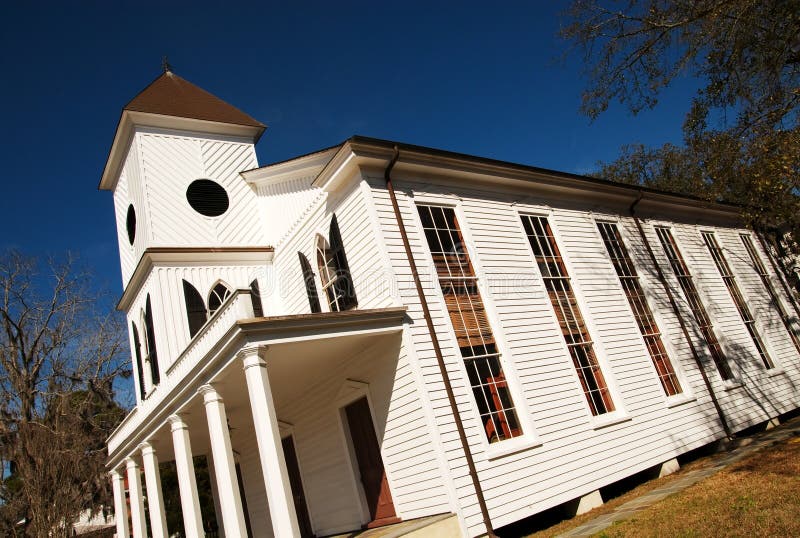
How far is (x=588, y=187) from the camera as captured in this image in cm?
1495

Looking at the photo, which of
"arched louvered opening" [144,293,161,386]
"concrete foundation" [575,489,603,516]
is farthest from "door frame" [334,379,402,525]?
"arched louvered opening" [144,293,161,386]

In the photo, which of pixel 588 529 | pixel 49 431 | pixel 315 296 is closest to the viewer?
pixel 588 529

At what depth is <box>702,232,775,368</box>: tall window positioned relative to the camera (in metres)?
17.8

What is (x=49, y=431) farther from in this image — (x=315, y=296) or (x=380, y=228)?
(x=380, y=228)

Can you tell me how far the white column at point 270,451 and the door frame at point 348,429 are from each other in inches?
109

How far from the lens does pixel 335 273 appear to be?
1157 centimetres

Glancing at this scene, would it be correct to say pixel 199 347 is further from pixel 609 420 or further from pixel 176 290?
pixel 609 420

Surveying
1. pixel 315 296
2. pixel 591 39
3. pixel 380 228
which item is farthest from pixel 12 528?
pixel 591 39

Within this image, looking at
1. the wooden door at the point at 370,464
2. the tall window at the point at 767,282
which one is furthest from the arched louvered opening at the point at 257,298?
the tall window at the point at 767,282

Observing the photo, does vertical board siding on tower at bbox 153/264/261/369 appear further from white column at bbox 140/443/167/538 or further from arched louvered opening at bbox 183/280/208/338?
white column at bbox 140/443/167/538

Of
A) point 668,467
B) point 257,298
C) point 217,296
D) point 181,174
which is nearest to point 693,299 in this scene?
point 668,467

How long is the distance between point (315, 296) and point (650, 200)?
447 inches

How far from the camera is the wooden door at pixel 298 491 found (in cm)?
1286

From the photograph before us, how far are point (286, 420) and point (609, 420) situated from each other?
7349mm
